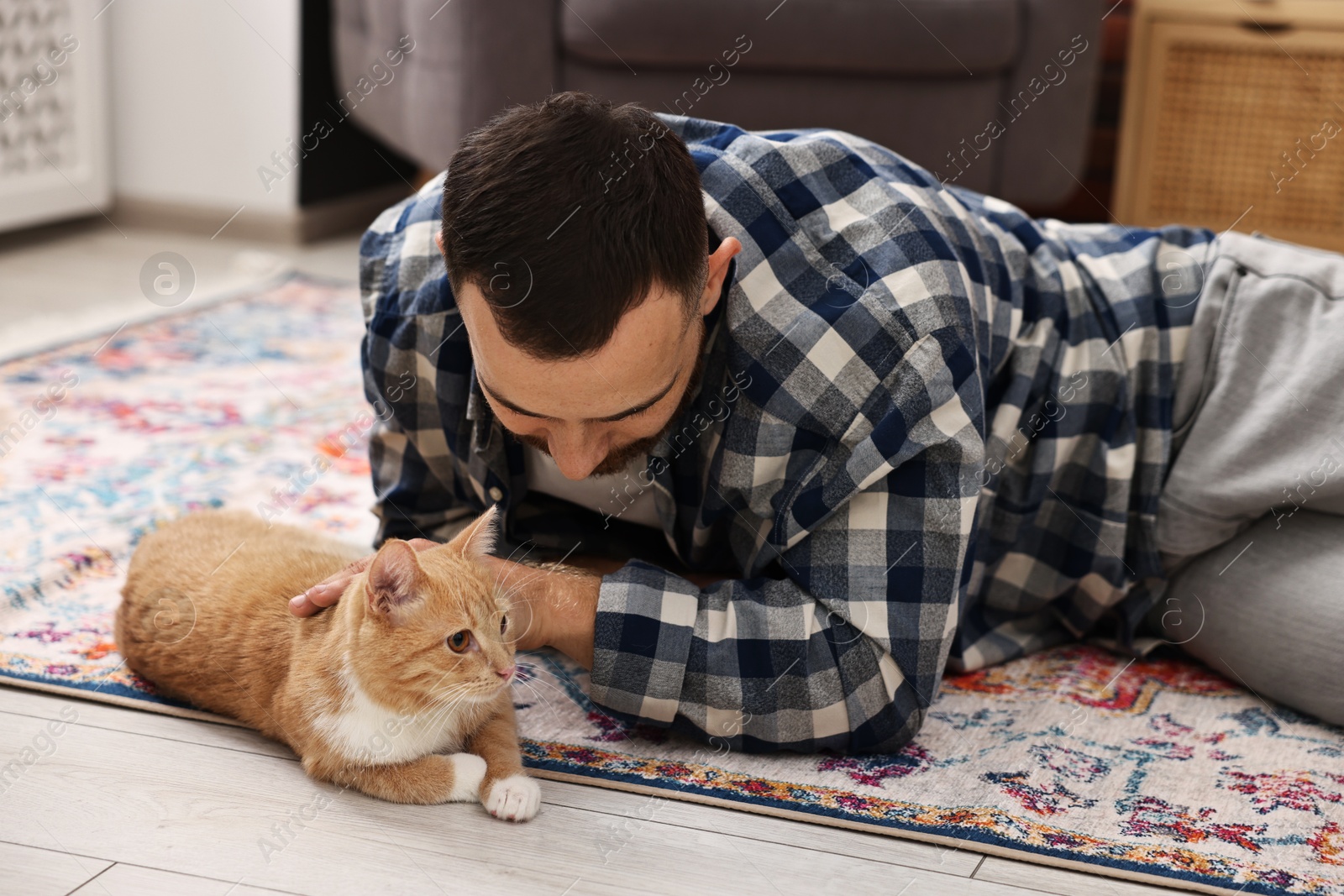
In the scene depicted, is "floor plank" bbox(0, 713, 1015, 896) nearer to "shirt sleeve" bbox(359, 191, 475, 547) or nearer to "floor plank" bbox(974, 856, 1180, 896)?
"floor plank" bbox(974, 856, 1180, 896)

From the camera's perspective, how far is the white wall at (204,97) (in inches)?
111

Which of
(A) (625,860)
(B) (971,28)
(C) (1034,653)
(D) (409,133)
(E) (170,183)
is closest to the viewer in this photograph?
(A) (625,860)

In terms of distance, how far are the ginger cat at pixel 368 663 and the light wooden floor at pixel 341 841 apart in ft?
0.09

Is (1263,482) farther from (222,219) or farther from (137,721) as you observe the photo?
(222,219)

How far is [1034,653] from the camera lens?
1.25 metres

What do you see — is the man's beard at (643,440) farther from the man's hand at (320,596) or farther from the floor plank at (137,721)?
the floor plank at (137,721)

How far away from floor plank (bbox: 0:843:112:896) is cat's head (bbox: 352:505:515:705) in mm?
222

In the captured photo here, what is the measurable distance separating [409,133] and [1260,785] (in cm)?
195

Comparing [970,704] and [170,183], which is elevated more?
[170,183]

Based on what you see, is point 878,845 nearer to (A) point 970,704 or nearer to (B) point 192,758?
(A) point 970,704

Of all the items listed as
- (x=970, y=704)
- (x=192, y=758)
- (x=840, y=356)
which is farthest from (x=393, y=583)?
(x=970, y=704)

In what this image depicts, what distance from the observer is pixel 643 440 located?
99cm

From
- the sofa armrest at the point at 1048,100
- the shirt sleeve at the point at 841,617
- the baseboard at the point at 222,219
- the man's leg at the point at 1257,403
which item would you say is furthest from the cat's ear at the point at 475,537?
the baseboard at the point at 222,219

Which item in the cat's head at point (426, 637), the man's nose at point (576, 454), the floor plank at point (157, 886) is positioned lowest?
the floor plank at point (157, 886)
